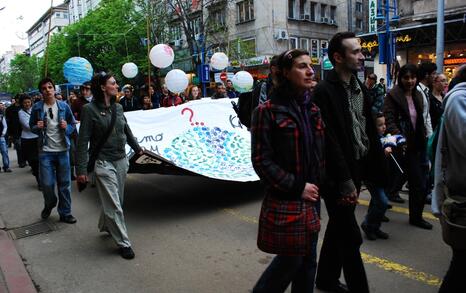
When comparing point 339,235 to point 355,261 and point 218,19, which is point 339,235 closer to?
point 355,261

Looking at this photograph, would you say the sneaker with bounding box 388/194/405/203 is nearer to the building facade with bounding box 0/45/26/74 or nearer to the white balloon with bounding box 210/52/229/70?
the white balloon with bounding box 210/52/229/70

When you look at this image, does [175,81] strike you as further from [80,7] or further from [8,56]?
[8,56]

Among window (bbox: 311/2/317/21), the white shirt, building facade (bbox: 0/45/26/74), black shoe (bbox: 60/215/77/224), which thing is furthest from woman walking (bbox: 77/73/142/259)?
building facade (bbox: 0/45/26/74)

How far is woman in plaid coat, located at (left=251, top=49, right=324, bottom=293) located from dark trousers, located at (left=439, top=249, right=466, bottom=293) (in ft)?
2.92

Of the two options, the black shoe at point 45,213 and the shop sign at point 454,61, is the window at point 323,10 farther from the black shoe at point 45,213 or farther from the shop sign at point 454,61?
the black shoe at point 45,213

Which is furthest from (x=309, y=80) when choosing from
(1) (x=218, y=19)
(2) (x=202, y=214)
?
(1) (x=218, y=19)

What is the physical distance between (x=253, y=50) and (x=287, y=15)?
3.84 meters

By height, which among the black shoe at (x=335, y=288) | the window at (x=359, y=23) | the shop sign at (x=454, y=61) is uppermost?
the window at (x=359, y=23)

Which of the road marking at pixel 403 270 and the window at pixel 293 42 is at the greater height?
the window at pixel 293 42

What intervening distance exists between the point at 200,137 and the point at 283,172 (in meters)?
4.66

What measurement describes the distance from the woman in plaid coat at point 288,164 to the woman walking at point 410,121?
2.62 m

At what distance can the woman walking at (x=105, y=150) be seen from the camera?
15.1 feet

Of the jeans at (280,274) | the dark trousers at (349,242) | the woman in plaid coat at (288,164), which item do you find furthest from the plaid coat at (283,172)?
the dark trousers at (349,242)

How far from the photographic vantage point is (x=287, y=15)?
33.5m
